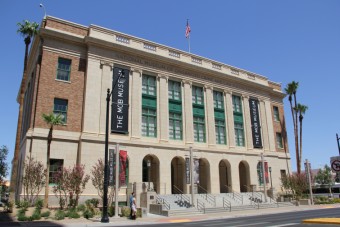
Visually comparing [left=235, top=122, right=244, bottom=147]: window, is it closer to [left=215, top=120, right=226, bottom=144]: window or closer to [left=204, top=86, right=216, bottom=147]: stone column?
[left=215, top=120, right=226, bottom=144]: window

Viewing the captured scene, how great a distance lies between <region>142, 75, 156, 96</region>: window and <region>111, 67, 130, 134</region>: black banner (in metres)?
2.62

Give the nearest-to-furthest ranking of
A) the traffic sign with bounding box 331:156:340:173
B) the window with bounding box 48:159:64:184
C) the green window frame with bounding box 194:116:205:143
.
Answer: the traffic sign with bounding box 331:156:340:173
the window with bounding box 48:159:64:184
the green window frame with bounding box 194:116:205:143

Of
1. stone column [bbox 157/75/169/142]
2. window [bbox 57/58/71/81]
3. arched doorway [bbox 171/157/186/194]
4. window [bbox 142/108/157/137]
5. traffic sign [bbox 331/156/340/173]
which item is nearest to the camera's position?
traffic sign [bbox 331/156/340/173]

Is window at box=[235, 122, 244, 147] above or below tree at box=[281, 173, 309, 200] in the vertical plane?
above

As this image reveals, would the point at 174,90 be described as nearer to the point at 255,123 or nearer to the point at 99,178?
the point at 255,123

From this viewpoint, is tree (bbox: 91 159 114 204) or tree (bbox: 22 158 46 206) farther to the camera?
tree (bbox: 91 159 114 204)

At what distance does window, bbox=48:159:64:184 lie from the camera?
90.2 feet

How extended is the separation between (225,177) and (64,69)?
25.2 metres

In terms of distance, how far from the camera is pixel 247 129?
43.2 m

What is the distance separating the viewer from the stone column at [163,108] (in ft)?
114

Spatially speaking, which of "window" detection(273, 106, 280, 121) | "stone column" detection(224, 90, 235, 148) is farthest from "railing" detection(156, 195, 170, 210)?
"window" detection(273, 106, 280, 121)

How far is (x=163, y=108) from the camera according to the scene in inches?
1396

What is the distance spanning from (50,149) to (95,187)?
214 inches

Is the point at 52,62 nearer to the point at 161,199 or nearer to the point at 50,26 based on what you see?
the point at 50,26
